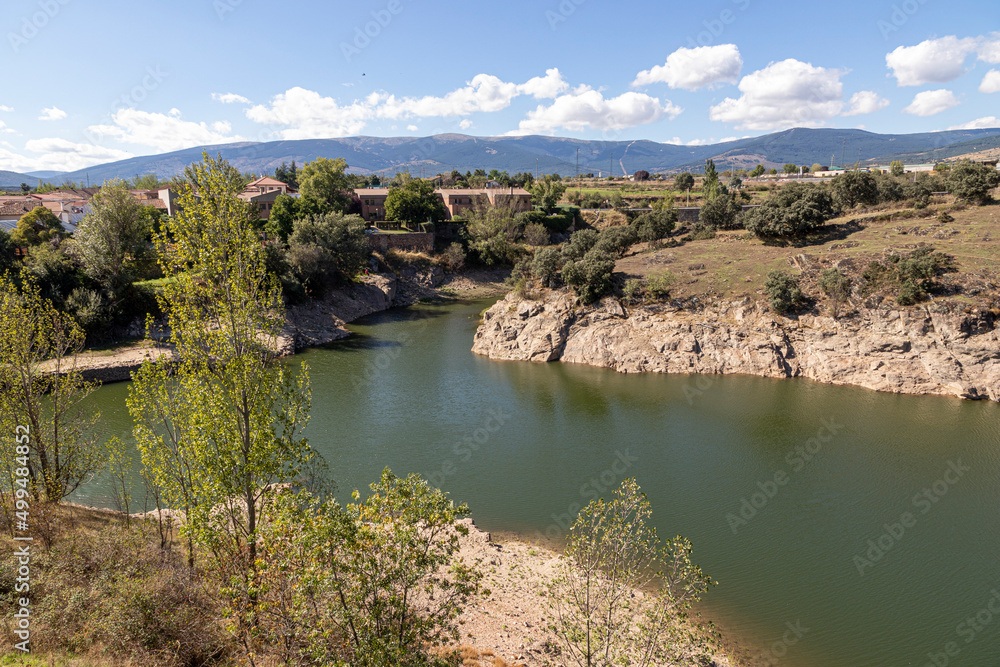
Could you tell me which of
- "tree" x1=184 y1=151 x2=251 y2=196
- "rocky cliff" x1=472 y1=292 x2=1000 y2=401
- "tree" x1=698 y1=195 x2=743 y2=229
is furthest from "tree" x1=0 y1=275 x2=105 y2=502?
"tree" x1=698 y1=195 x2=743 y2=229

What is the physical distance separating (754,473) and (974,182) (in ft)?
165

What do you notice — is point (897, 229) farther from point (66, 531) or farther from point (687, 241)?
point (66, 531)

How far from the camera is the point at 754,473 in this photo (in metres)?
27.5

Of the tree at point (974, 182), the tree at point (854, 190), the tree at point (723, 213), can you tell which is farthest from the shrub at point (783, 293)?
the tree at point (854, 190)

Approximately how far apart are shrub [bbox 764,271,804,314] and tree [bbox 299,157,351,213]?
201 feet

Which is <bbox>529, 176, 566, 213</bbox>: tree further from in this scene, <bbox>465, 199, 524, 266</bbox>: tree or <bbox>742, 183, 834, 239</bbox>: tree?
<bbox>742, 183, 834, 239</bbox>: tree

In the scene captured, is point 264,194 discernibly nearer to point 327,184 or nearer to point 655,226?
point 327,184

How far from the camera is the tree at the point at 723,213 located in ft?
210

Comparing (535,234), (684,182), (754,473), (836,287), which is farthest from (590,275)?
(684,182)

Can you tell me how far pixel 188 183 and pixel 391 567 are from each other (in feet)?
38.1

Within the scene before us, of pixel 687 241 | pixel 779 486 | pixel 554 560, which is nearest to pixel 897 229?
pixel 687 241

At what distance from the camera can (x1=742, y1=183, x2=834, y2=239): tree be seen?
55.0 metres

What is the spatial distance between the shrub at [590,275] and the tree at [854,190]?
1472 inches

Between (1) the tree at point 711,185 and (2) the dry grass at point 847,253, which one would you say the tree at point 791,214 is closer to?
(2) the dry grass at point 847,253
